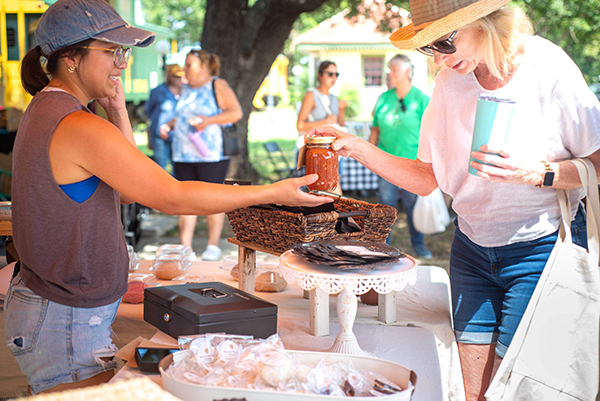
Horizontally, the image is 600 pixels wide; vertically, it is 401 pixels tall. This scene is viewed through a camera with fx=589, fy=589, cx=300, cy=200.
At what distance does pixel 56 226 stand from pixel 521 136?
1448 millimetres

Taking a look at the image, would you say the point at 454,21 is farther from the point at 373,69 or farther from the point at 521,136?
the point at 373,69

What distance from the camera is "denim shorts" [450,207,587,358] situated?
200cm

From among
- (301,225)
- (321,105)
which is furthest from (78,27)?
(321,105)

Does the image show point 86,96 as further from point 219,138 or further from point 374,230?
point 219,138

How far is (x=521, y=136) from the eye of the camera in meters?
1.88

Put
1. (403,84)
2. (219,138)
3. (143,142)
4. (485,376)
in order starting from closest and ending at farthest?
(485,376), (219,138), (403,84), (143,142)

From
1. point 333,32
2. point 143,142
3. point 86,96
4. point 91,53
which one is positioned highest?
point 333,32

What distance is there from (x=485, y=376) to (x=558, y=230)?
59 centimetres

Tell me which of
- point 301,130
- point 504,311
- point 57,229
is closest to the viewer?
point 57,229

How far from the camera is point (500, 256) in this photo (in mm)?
2068

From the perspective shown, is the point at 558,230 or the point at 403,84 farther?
the point at 403,84

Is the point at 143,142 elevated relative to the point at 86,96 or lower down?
lower down

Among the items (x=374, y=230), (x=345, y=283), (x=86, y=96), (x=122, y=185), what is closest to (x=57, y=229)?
(x=122, y=185)

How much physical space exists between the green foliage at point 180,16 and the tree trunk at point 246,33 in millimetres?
29229
